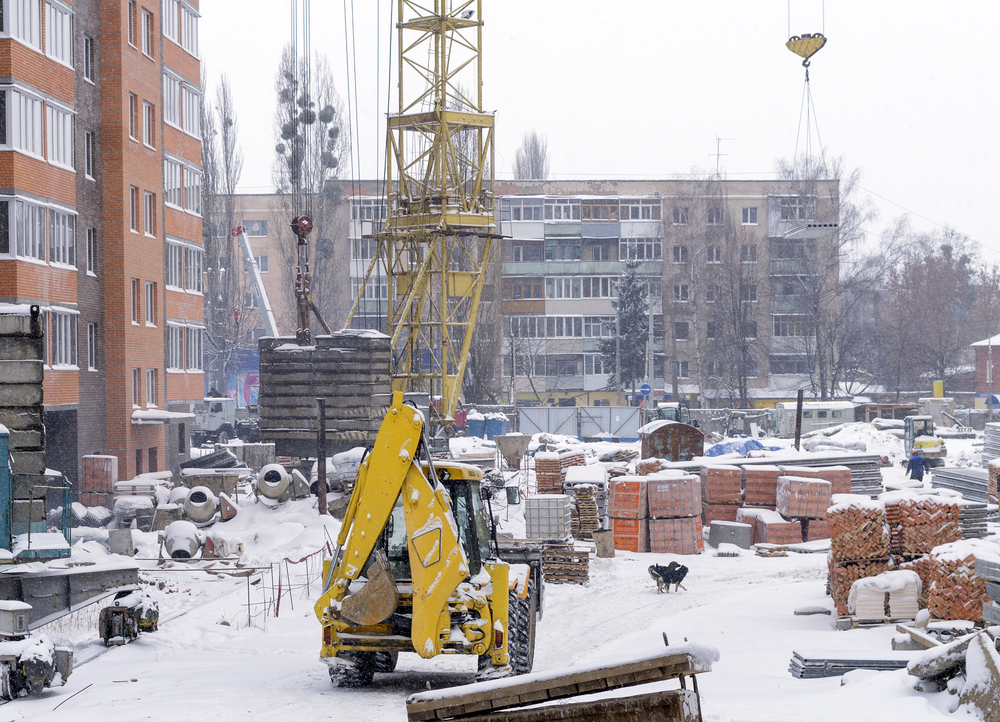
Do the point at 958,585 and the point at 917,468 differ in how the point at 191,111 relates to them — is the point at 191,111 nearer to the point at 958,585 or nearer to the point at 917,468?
the point at 917,468

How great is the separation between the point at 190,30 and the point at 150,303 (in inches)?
395

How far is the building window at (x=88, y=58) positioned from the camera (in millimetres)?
30877

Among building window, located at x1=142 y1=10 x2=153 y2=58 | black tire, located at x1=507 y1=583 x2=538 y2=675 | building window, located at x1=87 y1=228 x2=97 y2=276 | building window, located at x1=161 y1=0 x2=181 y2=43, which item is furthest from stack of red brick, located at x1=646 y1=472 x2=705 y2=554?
building window, located at x1=161 y1=0 x2=181 y2=43

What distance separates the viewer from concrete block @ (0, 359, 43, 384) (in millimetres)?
15258

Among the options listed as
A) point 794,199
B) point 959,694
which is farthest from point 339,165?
point 959,694

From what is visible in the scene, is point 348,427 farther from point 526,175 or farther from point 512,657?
point 526,175

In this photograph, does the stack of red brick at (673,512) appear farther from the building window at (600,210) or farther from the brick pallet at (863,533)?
the building window at (600,210)

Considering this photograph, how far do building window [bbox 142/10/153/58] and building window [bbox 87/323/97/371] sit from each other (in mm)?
8659

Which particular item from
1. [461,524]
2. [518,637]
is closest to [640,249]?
[461,524]

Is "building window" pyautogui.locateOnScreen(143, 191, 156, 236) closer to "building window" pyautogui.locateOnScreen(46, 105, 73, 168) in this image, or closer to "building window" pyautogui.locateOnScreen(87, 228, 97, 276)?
"building window" pyautogui.locateOnScreen(87, 228, 97, 276)

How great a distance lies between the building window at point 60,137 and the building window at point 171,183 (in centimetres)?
636

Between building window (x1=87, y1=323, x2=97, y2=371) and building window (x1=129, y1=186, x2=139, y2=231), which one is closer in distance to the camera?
building window (x1=87, y1=323, x2=97, y2=371)

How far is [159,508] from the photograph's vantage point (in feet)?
81.4

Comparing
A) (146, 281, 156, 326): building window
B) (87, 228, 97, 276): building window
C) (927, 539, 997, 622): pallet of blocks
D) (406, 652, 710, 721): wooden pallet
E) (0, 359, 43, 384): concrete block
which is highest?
(87, 228, 97, 276): building window
